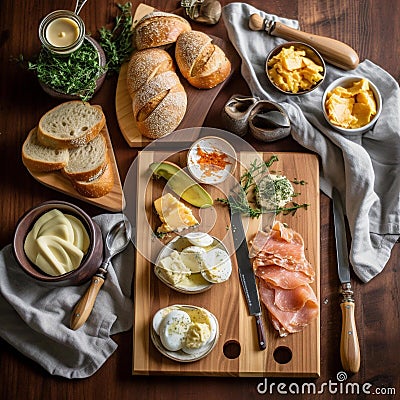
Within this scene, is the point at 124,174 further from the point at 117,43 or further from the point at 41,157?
the point at 117,43

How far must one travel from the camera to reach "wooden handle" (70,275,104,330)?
96.7 inches

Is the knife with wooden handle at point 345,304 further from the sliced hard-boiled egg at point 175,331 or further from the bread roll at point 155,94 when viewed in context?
the bread roll at point 155,94

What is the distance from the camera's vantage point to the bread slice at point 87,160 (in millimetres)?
2535

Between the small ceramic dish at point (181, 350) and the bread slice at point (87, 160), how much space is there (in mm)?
503

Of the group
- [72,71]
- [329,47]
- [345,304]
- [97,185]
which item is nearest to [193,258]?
[97,185]

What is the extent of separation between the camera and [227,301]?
2.49m

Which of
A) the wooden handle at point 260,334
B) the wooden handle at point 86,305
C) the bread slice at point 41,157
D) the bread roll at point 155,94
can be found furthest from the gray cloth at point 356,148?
the wooden handle at point 86,305

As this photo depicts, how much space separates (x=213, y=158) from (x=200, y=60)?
0.33 meters

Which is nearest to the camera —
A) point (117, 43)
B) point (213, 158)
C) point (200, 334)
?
point (200, 334)

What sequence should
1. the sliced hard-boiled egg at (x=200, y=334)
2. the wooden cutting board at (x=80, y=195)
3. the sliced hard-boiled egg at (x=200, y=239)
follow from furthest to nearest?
the wooden cutting board at (x=80, y=195), the sliced hard-boiled egg at (x=200, y=239), the sliced hard-boiled egg at (x=200, y=334)

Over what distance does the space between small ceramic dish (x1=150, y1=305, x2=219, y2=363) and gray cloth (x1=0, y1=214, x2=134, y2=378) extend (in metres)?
0.12

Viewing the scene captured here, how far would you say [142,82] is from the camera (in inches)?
102

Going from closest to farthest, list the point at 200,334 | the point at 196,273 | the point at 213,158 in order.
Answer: the point at 200,334
the point at 196,273
the point at 213,158

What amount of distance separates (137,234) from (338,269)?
0.66 metres
